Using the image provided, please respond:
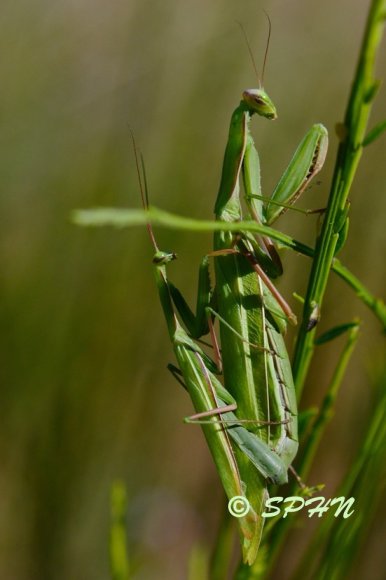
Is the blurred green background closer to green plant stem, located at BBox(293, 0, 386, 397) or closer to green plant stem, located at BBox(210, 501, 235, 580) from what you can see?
green plant stem, located at BBox(210, 501, 235, 580)

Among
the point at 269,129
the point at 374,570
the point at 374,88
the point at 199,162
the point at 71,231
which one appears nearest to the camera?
the point at 374,88

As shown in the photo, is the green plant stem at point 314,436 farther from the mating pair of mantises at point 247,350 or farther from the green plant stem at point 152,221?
the green plant stem at point 152,221

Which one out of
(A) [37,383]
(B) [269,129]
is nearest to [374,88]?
(A) [37,383]

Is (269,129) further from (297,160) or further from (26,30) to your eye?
(297,160)

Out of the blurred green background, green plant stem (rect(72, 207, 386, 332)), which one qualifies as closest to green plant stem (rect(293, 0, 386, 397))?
green plant stem (rect(72, 207, 386, 332))

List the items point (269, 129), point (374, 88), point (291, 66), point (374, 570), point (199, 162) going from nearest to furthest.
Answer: point (374, 88), point (374, 570), point (199, 162), point (269, 129), point (291, 66)

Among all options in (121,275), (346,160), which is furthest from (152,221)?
(121,275)

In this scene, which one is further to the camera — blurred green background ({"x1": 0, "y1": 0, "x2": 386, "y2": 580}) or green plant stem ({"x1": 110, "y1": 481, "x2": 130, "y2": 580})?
blurred green background ({"x1": 0, "y1": 0, "x2": 386, "y2": 580})

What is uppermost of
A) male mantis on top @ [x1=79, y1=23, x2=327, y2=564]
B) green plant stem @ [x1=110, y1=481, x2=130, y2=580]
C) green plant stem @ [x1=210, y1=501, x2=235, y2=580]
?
male mantis on top @ [x1=79, y1=23, x2=327, y2=564]
